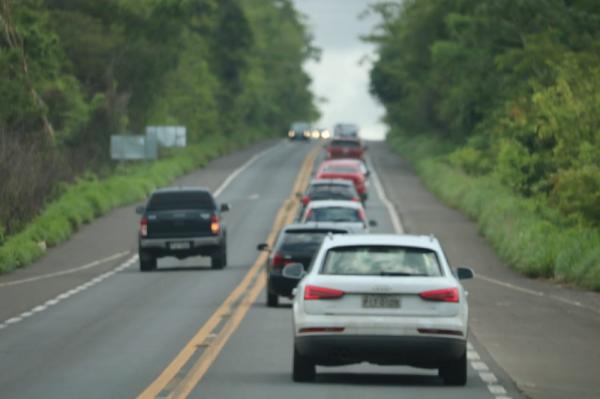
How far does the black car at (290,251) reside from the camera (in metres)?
30.3

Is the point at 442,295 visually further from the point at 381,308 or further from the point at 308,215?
the point at 308,215

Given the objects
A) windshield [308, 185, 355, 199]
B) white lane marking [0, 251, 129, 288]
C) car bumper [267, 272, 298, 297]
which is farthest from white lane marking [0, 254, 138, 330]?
windshield [308, 185, 355, 199]

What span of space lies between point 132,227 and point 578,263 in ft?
76.8

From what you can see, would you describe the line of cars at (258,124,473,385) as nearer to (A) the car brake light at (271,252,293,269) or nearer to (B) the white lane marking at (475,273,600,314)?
(A) the car brake light at (271,252,293,269)

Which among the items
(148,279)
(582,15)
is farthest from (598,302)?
(582,15)

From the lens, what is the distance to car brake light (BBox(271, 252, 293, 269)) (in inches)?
1204

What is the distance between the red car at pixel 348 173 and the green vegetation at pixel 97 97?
7.27m

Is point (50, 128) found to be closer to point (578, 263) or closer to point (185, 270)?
point (185, 270)

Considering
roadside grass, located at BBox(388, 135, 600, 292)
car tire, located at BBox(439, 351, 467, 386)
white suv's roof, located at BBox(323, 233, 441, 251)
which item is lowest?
roadside grass, located at BBox(388, 135, 600, 292)

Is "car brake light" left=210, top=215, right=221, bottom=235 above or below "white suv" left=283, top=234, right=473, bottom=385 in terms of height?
below

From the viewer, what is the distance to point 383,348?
16.9 metres

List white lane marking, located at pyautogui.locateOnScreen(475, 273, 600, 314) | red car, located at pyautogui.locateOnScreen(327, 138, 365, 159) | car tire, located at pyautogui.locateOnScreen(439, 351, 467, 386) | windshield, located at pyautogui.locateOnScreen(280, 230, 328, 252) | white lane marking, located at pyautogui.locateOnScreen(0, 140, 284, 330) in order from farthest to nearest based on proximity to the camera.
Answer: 1. red car, located at pyautogui.locateOnScreen(327, 138, 365, 159)
2. white lane marking, located at pyautogui.locateOnScreen(475, 273, 600, 314)
3. windshield, located at pyautogui.locateOnScreen(280, 230, 328, 252)
4. white lane marking, located at pyautogui.locateOnScreen(0, 140, 284, 330)
5. car tire, located at pyautogui.locateOnScreen(439, 351, 467, 386)

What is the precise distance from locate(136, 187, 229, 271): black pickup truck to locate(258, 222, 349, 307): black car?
10.4 m

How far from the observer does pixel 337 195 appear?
54.7m
